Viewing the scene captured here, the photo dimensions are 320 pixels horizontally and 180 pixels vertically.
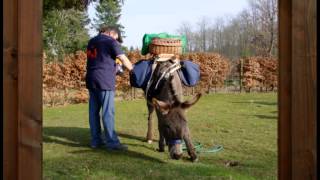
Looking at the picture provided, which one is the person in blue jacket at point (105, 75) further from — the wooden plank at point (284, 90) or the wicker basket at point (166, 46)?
the wooden plank at point (284, 90)

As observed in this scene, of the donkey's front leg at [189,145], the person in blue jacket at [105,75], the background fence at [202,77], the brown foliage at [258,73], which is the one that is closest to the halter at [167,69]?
the person in blue jacket at [105,75]

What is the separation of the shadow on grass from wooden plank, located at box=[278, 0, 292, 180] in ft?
12.8

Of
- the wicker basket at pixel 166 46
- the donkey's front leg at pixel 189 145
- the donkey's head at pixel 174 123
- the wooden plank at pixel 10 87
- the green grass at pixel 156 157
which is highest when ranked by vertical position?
the wicker basket at pixel 166 46

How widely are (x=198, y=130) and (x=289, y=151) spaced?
7.23 metres

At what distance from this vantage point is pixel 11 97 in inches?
95.8

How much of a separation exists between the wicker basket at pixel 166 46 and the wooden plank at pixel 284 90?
166 inches

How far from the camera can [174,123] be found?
238 inches

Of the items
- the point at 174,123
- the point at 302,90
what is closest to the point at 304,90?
the point at 302,90

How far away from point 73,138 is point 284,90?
20.7ft

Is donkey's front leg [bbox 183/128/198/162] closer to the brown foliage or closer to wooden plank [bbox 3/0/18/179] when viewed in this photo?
wooden plank [bbox 3/0/18/179]

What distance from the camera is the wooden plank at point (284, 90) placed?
2.48 m

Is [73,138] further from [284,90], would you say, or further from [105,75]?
[284,90]

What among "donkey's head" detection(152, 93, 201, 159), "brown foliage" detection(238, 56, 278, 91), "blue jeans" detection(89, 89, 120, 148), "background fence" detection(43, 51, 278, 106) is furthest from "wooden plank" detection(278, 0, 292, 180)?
"brown foliage" detection(238, 56, 278, 91)

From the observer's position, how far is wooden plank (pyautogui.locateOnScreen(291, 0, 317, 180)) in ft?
7.80
